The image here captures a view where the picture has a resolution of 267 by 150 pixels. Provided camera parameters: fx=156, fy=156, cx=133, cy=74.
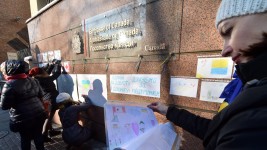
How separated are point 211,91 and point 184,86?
12.7 inches

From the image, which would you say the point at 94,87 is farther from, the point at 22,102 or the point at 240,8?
the point at 240,8

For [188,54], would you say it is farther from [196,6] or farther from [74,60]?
[74,60]

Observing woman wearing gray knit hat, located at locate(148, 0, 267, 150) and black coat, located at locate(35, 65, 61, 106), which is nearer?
woman wearing gray knit hat, located at locate(148, 0, 267, 150)

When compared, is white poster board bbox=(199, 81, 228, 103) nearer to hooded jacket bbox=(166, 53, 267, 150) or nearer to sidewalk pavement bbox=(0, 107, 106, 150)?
hooded jacket bbox=(166, 53, 267, 150)

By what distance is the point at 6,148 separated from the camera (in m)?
3.51

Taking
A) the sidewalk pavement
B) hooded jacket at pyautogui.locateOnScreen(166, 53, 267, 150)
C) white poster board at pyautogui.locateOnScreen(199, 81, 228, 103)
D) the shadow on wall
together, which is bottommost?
the sidewalk pavement

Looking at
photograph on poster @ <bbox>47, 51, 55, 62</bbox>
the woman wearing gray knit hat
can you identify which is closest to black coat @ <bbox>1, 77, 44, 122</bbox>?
photograph on poster @ <bbox>47, 51, 55, 62</bbox>

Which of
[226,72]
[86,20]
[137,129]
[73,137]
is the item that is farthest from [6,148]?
[226,72]

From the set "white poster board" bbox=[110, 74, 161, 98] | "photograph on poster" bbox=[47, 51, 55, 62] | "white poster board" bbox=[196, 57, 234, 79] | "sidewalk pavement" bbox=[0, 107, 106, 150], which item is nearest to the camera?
"white poster board" bbox=[196, 57, 234, 79]

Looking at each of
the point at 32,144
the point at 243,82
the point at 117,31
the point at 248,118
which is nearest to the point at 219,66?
the point at 243,82

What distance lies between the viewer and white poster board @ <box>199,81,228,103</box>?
5.70 ft

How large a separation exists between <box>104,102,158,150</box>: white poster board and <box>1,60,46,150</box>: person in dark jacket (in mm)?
2092

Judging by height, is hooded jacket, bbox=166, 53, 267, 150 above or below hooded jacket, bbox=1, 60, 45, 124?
above

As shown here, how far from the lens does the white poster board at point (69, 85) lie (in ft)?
12.9
